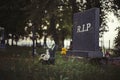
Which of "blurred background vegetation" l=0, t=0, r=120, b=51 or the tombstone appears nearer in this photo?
the tombstone

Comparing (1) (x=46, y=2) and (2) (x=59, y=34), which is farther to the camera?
(2) (x=59, y=34)

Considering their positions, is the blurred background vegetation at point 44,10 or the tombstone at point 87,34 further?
the blurred background vegetation at point 44,10

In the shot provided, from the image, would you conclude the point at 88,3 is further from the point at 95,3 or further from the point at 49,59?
the point at 49,59

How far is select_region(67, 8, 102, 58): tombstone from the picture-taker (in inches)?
926

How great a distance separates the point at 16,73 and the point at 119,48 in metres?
16.9

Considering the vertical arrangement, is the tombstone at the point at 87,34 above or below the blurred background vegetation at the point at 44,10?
below

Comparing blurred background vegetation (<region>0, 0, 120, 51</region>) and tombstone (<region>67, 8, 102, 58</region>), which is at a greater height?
blurred background vegetation (<region>0, 0, 120, 51</region>)

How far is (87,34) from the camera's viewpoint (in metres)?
24.8

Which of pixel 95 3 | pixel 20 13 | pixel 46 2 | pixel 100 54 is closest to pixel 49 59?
pixel 100 54

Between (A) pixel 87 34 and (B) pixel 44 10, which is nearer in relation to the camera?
(A) pixel 87 34

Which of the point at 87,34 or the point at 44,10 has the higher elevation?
the point at 44,10

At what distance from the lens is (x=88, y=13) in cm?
2486

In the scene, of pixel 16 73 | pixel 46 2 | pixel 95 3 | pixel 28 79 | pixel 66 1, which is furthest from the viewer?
pixel 66 1

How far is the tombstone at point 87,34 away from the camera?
77.2 feet
